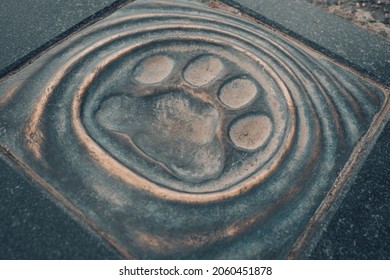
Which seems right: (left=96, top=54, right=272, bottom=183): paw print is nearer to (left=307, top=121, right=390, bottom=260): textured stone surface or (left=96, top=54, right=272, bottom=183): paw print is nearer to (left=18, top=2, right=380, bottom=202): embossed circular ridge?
(left=18, top=2, right=380, bottom=202): embossed circular ridge

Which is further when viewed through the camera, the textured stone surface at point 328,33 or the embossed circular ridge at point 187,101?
the textured stone surface at point 328,33

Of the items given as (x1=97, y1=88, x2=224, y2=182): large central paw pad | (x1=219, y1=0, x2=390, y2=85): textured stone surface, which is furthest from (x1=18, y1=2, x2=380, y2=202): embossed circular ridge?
(x1=219, y1=0, x2=390, y2=85): textured stone surface

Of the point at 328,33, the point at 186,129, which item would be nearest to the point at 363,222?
the point at 186,129

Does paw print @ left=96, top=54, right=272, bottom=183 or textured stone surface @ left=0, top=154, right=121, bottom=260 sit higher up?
paw print @ left=96, top=54, right=272, bottom=183

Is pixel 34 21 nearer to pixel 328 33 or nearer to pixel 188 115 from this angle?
pixel 188 115

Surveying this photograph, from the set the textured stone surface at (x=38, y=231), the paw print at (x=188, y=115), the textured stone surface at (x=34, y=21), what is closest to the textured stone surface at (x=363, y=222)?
the paw print at (x=188, y=115)

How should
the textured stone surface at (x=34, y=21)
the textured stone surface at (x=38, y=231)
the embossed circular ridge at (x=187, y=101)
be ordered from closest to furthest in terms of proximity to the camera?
the textured stone surface at (x=38, y=231), the embossed circular ridge at (x=187, y=101), the textured stone surface at (x=34, y=21)

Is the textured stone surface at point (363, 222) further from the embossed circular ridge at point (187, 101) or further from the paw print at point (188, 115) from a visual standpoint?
the paw print at point (188, 115)

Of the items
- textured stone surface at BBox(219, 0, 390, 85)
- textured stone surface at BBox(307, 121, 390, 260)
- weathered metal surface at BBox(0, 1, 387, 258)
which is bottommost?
textured stone surface at BBox(307, 121, 390, 260)
